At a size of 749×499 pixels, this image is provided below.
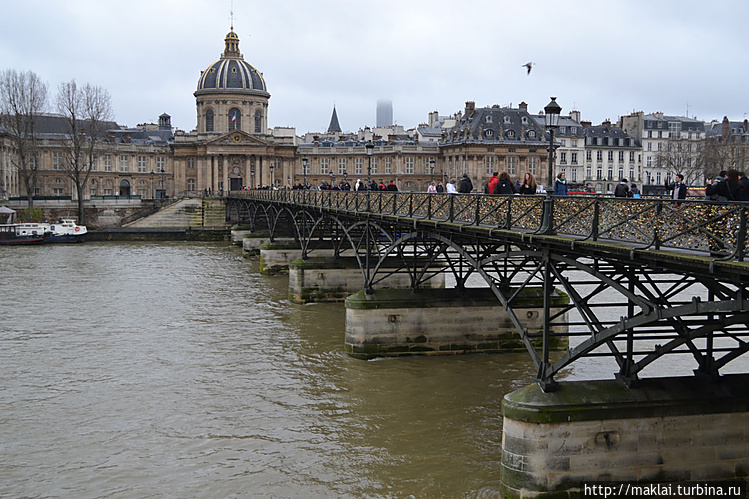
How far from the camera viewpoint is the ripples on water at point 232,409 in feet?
49.0

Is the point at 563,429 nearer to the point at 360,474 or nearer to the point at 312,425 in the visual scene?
the point at 360,474

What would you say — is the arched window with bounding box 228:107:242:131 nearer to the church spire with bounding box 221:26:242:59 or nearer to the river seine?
the church spire with bounding box 221:26:242:59

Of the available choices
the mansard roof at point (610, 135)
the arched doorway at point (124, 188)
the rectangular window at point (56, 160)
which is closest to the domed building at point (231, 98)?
the arched doorway at point (124, 188)

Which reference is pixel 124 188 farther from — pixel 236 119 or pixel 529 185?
pixel 529 185

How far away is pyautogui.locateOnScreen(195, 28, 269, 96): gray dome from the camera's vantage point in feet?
402

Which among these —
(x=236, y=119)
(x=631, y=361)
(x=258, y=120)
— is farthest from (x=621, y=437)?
(x=258, y=120)

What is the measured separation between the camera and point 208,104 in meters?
122

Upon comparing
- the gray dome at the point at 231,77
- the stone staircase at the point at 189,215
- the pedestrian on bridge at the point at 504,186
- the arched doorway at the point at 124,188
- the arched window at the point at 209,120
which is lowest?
the stone staircase at the point at 189,215

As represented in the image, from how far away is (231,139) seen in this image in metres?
118

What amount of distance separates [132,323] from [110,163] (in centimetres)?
9173

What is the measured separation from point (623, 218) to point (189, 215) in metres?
80.4

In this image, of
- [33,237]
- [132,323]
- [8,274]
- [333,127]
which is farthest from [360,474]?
[333,127]

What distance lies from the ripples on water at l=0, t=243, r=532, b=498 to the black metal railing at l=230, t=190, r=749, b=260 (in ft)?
14.6

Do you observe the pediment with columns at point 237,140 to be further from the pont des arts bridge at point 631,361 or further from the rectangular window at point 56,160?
the pont des arts bridge at point 631,361
